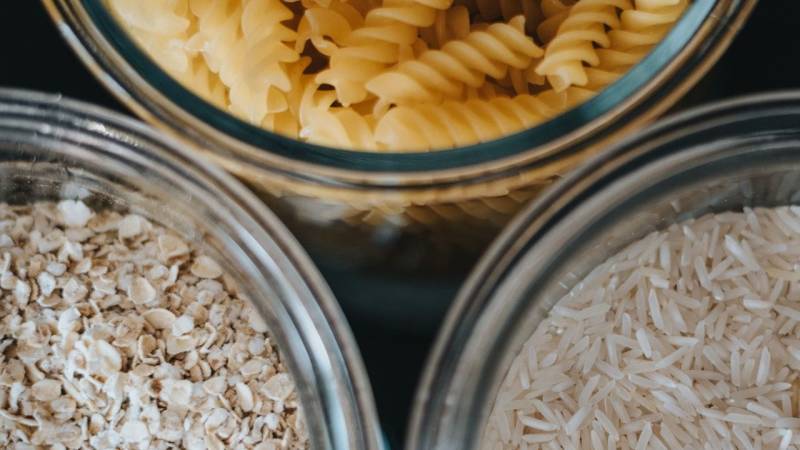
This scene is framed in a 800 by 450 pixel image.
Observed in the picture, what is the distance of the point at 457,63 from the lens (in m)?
0.73

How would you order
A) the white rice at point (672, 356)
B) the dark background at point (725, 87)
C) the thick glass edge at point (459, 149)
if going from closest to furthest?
the thick glass edge at point (459, 149), the white rice at point (672, 356), the dark background at point (725, 87)

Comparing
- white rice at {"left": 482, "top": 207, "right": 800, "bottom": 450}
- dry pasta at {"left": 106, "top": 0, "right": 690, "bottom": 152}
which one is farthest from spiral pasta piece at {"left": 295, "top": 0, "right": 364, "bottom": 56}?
white rice at {"left": 482, "top": 207, "right": 800, "bottom": 450}

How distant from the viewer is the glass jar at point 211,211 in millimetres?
789

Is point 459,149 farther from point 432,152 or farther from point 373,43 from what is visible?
point 373,43

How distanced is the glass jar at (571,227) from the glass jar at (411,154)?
1.3 inches

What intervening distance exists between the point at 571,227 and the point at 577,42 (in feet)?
0.49

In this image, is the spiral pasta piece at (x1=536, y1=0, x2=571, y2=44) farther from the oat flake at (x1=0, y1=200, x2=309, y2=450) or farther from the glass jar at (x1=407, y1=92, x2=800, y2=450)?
the oat flake at (x1=0, y1=200, x2=309, y2=450)

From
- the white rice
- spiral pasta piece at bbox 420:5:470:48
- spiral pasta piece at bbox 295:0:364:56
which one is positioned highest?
spiral pasta piece at bbox 420:5:470:48

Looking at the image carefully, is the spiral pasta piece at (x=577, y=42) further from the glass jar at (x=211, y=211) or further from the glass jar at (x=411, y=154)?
the glass jar at (x=211, y=211)

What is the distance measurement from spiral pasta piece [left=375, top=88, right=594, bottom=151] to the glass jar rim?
0.02 m

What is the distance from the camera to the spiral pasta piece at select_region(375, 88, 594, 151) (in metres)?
0.69

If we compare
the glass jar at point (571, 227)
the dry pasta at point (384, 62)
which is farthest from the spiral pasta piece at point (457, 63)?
the glass jar at point (571, 227)

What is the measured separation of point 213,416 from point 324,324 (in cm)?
11

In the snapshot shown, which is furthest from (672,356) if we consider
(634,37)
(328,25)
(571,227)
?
(328,25)
